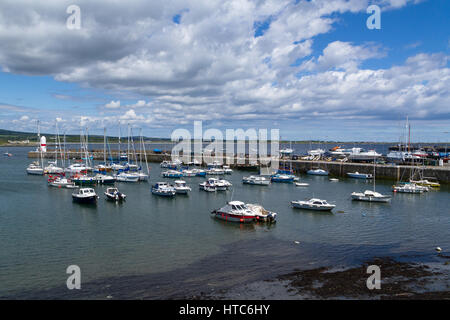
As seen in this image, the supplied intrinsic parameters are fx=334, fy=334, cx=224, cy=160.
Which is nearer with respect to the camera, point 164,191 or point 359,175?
point 164,191

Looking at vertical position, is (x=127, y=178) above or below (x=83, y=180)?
below

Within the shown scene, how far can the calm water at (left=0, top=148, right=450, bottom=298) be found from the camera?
74.5 feet

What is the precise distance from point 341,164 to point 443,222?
185ft

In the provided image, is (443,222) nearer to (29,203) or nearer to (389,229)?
(389,229)

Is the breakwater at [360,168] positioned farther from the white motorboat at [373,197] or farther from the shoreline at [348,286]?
the shoreline at [348,286]

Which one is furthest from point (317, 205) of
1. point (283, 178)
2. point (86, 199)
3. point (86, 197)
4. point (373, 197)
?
point (283, 178)

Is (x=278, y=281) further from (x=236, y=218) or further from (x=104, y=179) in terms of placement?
(x=104, y=179)

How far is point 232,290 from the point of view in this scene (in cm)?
2077

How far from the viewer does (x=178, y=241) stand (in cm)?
3152

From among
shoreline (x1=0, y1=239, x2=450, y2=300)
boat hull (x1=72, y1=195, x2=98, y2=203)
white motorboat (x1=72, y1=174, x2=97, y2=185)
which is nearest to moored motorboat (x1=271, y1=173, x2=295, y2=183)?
white motorboat (x1=72, y1=174, x2=97, y2=185)

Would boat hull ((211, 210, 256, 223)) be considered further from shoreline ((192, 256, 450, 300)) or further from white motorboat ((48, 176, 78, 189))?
white motorboat ((48, 176, 78, 189))

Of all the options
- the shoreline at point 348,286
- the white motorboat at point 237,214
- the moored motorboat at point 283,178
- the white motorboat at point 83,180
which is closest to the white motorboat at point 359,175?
the moored motorboat at point 283,178

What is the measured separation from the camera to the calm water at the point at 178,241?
22.7 m
